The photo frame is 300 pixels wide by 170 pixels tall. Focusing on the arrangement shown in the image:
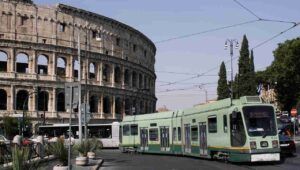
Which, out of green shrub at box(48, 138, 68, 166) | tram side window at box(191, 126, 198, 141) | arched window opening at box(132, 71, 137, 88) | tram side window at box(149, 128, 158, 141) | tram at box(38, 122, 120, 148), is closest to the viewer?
green shrub at box(48, 138, 68, 166)

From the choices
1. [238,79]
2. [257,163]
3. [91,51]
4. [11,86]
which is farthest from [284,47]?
[257,163]

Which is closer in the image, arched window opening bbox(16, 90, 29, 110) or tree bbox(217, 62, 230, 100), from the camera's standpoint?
arched window opening bbox(16, 90, 29, 110)

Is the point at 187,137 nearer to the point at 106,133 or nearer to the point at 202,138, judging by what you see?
the point at 202,138

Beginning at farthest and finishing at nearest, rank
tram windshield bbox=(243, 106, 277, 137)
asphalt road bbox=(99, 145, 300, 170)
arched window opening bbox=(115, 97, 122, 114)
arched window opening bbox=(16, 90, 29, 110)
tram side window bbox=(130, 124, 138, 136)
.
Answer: arched window opening bbox=(115, 97, 122, 114)
arched window opening bbox=(16, 90, 29, 110)
tram side window bbox=(130, 124, 138, 136)
tram windshield bbox=(243, 106, 277, 137)
asphalt road bbox=(99, 145, 300, 170)

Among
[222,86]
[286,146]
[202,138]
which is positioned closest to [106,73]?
[222,86]

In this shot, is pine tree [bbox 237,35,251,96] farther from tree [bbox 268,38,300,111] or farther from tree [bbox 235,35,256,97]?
tree [bbox 268,38,300,111]

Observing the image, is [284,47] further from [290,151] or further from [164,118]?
[290,151]

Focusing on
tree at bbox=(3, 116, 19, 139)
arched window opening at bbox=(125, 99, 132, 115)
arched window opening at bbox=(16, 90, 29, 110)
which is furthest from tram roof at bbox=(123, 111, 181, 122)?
arched window opening at bbox=(125, 99, 132, 115)

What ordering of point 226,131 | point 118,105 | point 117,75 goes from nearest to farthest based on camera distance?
point 226,131 < point 118,105 < point 117,75

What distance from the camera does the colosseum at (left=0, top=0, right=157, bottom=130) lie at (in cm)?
7438

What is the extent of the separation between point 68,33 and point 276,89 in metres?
32.0

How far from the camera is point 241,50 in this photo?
244 feet

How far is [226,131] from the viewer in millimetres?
23141

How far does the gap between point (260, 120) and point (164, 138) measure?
13182 millimetres
